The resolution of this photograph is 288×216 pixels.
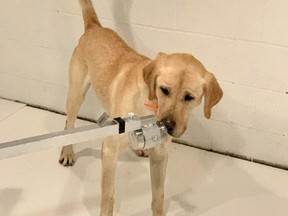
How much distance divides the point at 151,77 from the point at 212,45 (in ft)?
3.00

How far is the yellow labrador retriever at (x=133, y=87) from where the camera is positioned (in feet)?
5.65

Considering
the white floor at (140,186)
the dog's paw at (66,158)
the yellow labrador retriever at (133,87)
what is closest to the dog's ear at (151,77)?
the yellow labrador retriever at (133,87)

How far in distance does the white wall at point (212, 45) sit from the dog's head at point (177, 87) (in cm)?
79

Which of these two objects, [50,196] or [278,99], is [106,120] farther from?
[278,99]

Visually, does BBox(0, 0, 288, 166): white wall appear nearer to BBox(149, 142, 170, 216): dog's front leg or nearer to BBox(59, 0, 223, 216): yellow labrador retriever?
BBox(59, 0, 223, 216): yellow labrador retriever

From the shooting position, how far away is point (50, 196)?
2414 millimetres

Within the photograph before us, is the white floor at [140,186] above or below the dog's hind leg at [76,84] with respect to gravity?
below

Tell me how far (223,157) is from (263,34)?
0.80 metres

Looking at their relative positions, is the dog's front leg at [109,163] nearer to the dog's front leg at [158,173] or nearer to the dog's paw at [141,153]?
the dog's front leg at [158,173]

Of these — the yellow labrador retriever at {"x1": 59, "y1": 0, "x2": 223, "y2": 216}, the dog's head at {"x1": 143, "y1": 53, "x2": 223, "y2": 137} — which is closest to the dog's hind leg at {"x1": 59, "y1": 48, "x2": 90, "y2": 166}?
the yellow labrador retriever at {"x1": 59, "y1": 0, "x2": 223, "y2": 216}

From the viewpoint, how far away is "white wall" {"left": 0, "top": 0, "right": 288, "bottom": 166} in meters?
2.46

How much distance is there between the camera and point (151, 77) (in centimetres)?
177

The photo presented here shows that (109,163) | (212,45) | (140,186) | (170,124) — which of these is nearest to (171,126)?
(170,124)

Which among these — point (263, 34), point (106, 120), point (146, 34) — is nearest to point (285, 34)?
point (263, 34)
